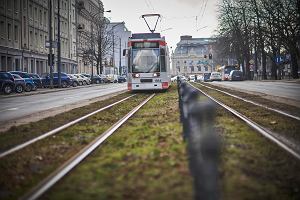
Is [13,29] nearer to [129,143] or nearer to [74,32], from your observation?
[74,32]

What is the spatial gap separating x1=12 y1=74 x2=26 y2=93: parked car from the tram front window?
36.0 feet

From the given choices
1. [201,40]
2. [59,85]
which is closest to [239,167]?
[59,85]

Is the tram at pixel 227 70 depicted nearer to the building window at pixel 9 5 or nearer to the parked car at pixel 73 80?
the parked car at pixel 73 80

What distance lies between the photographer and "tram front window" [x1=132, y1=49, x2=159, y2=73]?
24.9 m

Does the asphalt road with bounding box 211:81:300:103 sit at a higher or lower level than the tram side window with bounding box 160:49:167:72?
lower

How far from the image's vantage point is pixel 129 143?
7426mm

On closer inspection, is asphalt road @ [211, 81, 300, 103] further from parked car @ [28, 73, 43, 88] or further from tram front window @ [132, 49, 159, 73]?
parked car @ [28, 73, 43, 88]

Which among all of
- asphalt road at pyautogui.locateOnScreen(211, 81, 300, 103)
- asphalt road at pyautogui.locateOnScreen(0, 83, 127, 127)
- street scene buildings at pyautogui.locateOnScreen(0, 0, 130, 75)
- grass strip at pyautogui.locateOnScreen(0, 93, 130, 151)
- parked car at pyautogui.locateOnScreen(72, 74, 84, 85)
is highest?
street scene buildings at pyautogui.locateOnScreen(0, 0, 130, 75)

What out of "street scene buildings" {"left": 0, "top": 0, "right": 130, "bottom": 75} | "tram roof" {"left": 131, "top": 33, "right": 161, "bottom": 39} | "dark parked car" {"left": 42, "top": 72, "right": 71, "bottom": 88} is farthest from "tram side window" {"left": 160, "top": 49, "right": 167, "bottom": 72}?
"dark parked car" {"left": 42, "top": 72, "right": 71, "bottom": 88}

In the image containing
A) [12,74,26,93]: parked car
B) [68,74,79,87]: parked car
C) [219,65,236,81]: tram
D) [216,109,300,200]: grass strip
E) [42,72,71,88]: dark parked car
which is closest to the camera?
[216,109,300,200]: grass strip

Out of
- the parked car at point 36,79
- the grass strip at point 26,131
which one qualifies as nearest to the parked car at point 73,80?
the parked car at point 36,79

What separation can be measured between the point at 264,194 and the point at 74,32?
228 feet

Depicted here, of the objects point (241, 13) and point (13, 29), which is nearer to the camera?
point (13, 29)

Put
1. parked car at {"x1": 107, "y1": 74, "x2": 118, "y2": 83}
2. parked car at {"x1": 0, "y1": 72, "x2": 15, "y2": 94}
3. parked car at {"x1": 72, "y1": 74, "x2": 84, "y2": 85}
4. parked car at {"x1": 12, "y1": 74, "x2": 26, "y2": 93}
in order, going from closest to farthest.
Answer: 1. parked car at {"x1": 0, "y1": 72, "x2": 15, "y2": 94}
2. parked car at {"x1": 12, "y1": 74, "x2": 26, "y2": 93}
3. parked car at {"x1": 72, "y1": 74, "x2": 84, "y2": 85}
4. parked car at {"x1": 107, "y1": 74, "x2": 118, "y2": 83}
